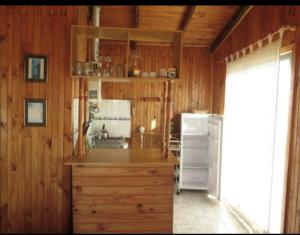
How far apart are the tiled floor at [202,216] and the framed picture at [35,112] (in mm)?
1735

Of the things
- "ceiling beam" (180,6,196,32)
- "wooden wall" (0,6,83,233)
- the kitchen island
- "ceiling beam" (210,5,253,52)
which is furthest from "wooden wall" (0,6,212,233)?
"ceiling beam" (210,5,253,52)

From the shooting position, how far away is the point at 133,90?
4.72 metres

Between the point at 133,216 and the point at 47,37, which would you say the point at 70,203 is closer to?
the point at 133,216

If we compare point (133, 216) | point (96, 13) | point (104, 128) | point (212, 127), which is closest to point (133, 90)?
point (104, 128)

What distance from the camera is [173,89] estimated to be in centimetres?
466

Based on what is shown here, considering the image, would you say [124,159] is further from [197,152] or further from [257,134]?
[197,152]

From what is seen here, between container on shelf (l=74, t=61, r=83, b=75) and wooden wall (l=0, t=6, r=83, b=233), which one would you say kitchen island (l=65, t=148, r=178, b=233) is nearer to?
wooden wall (l=0, t=6, r=83, b=233)

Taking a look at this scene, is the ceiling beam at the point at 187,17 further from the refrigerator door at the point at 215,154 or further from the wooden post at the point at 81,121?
the wooden post at the point at 81,121

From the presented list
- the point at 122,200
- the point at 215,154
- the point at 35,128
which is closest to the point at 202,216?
the point at 215,154

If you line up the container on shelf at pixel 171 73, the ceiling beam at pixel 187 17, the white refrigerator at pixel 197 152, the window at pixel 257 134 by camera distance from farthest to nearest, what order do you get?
1. the white refrigerator at pixel 197 152
2. the ceiling beam at pixel 187 17
3. the window at pixel 257 134
4. the container on shelf at pixel 171 73

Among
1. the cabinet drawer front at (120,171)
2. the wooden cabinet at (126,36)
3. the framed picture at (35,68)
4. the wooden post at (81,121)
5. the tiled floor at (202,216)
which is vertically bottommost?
the tiled floor at (202,216)

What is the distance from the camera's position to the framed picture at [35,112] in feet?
7.21

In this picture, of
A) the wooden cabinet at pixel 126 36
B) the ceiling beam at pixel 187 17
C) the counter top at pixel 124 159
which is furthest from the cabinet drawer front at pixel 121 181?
the ceiling beam at pixel 187 17

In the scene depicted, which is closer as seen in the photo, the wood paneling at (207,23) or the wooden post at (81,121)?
the wooden post at (81,121)
